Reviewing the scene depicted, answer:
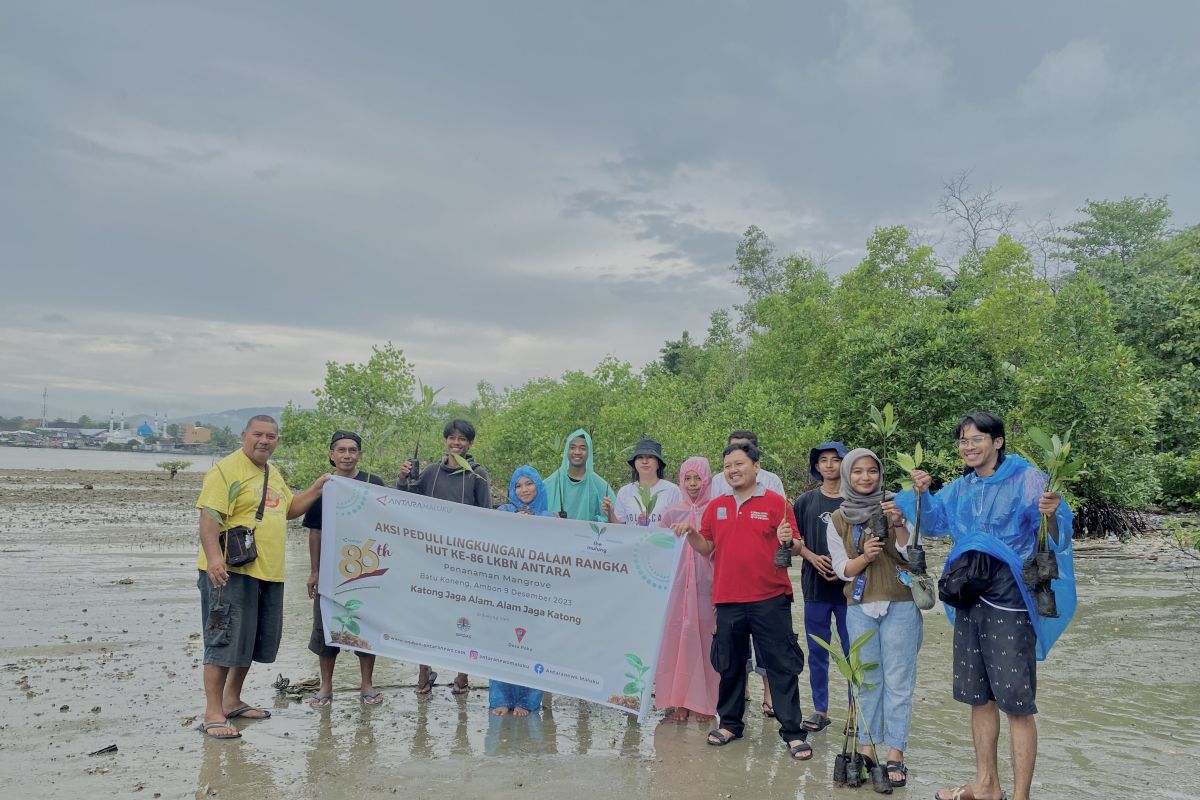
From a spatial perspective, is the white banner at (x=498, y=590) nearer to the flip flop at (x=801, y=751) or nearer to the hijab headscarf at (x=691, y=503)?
the hijab headscarf at (x=691, y=503)

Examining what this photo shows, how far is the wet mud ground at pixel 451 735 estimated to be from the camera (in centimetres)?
402

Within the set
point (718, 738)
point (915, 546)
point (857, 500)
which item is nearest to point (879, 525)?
point (915, 546)

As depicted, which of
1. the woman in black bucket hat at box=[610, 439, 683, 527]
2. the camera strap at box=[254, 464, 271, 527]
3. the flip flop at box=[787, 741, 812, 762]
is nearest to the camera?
the flip flop at box=[787, 741, 812, 762]

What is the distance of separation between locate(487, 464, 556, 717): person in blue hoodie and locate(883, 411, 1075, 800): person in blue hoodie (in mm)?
2490

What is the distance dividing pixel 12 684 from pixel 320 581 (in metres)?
2.30

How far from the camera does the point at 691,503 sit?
17.8 feet

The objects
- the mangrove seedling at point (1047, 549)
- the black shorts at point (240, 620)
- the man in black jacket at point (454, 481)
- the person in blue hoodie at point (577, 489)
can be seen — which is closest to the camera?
the mangrove seedling at point (1047, 549)

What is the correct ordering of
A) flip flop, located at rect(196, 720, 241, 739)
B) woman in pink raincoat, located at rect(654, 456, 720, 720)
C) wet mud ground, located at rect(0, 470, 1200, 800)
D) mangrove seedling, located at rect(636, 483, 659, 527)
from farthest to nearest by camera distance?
mangrove seedling, located at rect(636, 483, 659, 527) < woman in pink raincoat, located at rect(654, 456, 720, 720) < flip flop, located at rect(196, 720, 241, 739) < wet mud ground, located at rect(0, 470, 1200, 800)

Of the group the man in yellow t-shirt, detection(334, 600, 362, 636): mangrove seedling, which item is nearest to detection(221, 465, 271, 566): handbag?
the man in yellow t-shirt

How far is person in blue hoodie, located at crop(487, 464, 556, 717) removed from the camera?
5242 mm

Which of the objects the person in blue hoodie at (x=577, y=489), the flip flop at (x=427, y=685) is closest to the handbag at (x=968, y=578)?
the person in blue hoodie at (x=577, y=489)

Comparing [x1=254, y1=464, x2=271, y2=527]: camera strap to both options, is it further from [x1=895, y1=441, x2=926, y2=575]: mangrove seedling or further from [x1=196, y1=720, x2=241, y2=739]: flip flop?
[x1=895, y1=441, x2=926, y2=575]: mangrove seedling

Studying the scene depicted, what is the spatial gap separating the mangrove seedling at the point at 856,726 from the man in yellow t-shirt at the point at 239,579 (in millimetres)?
3235

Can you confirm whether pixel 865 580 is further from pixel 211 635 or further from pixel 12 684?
pixel 12 684
